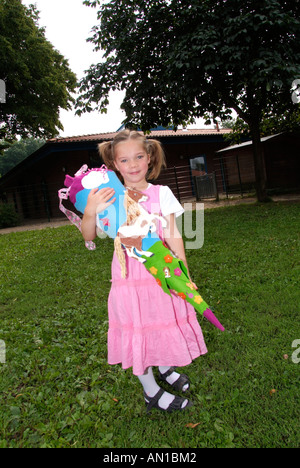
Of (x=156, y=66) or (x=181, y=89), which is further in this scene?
(x=156, y=66)

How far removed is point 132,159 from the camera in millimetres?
1882

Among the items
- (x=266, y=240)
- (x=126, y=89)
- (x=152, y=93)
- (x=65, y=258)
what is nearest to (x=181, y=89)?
(x=152, y=93)

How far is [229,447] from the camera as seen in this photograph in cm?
175

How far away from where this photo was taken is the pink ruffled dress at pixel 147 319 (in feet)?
6.11

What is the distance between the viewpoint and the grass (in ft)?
6.32

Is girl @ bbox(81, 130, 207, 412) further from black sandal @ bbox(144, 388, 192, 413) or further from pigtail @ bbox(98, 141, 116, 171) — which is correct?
black sandal @ bbox(144, 388, 192, 413)

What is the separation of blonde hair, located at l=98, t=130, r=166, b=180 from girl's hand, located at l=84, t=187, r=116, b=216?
0.25 meters

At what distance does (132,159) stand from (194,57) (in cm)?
729

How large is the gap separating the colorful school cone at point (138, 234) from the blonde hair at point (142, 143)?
0.29ft

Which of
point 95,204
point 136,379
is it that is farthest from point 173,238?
point 136,379

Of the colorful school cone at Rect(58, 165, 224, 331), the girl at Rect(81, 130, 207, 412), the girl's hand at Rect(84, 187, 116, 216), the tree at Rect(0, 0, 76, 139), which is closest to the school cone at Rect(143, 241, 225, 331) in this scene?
the colorful school cone at Rect(58, 165, 224, 331)

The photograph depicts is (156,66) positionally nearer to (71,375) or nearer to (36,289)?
(36,289)

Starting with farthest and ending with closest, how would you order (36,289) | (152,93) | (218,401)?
(152,93) → (36,289) → (218,401)

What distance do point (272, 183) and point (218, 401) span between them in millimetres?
16244
